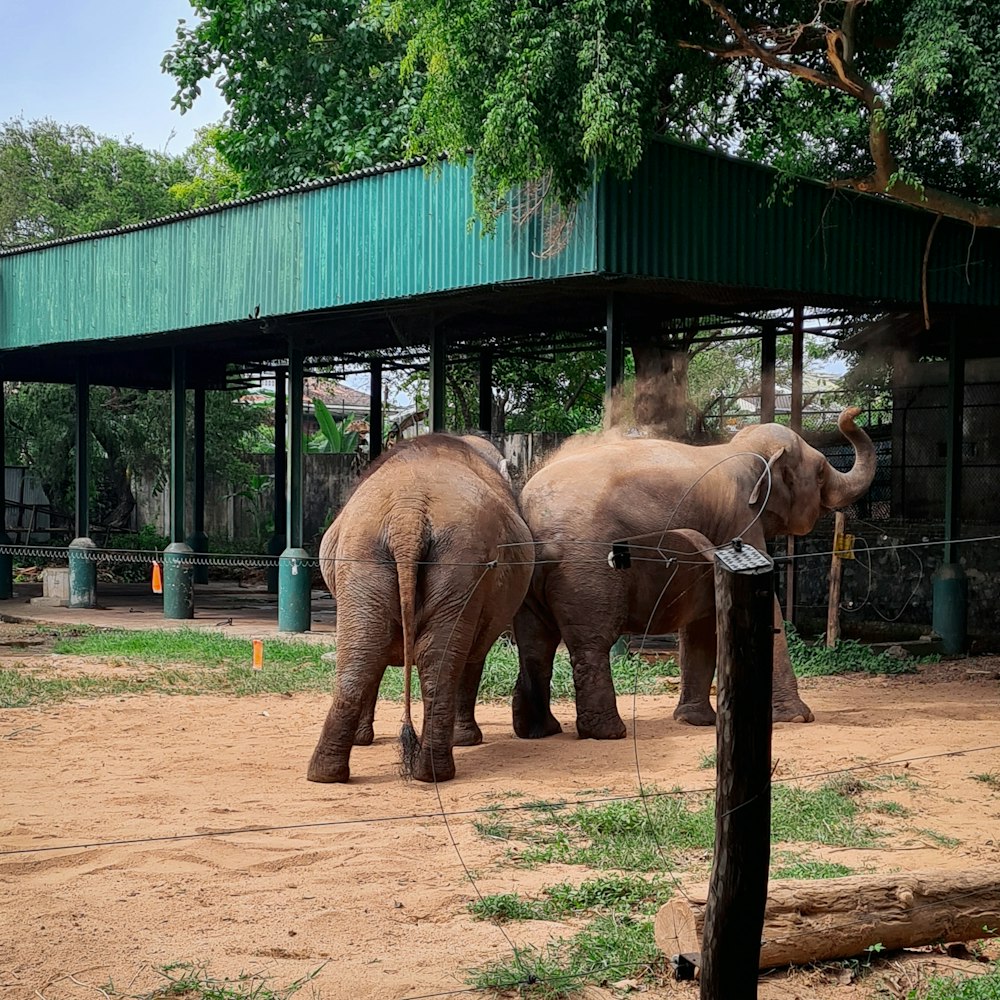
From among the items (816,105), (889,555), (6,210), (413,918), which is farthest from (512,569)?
(6,210)

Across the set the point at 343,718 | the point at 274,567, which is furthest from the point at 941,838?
the point at 274,567

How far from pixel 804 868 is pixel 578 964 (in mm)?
1480

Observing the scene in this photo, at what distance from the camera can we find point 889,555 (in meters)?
17.4

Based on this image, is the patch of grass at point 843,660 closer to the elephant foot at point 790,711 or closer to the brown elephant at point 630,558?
the elephant foot at point 790,711

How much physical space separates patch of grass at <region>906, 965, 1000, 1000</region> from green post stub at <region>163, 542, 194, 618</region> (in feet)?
48.7

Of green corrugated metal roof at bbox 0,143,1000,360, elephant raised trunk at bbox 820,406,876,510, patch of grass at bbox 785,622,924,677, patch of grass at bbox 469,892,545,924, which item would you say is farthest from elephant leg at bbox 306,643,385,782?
patch of grass at bbox 785,622,924,677

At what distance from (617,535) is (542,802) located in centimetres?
257

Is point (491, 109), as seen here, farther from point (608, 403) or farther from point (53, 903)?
point (53, 903)

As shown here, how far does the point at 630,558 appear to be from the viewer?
29.8ft

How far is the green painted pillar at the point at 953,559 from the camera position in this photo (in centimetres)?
1534

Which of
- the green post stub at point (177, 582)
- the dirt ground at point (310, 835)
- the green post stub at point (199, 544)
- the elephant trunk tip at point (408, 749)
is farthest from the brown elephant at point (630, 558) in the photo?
the green post stub at point (199, 544)

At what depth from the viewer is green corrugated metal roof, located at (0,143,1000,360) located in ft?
41.6

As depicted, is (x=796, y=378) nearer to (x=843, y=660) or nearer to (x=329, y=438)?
(x=843, y=660)

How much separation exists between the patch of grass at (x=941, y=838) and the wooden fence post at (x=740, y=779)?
9.47ft
